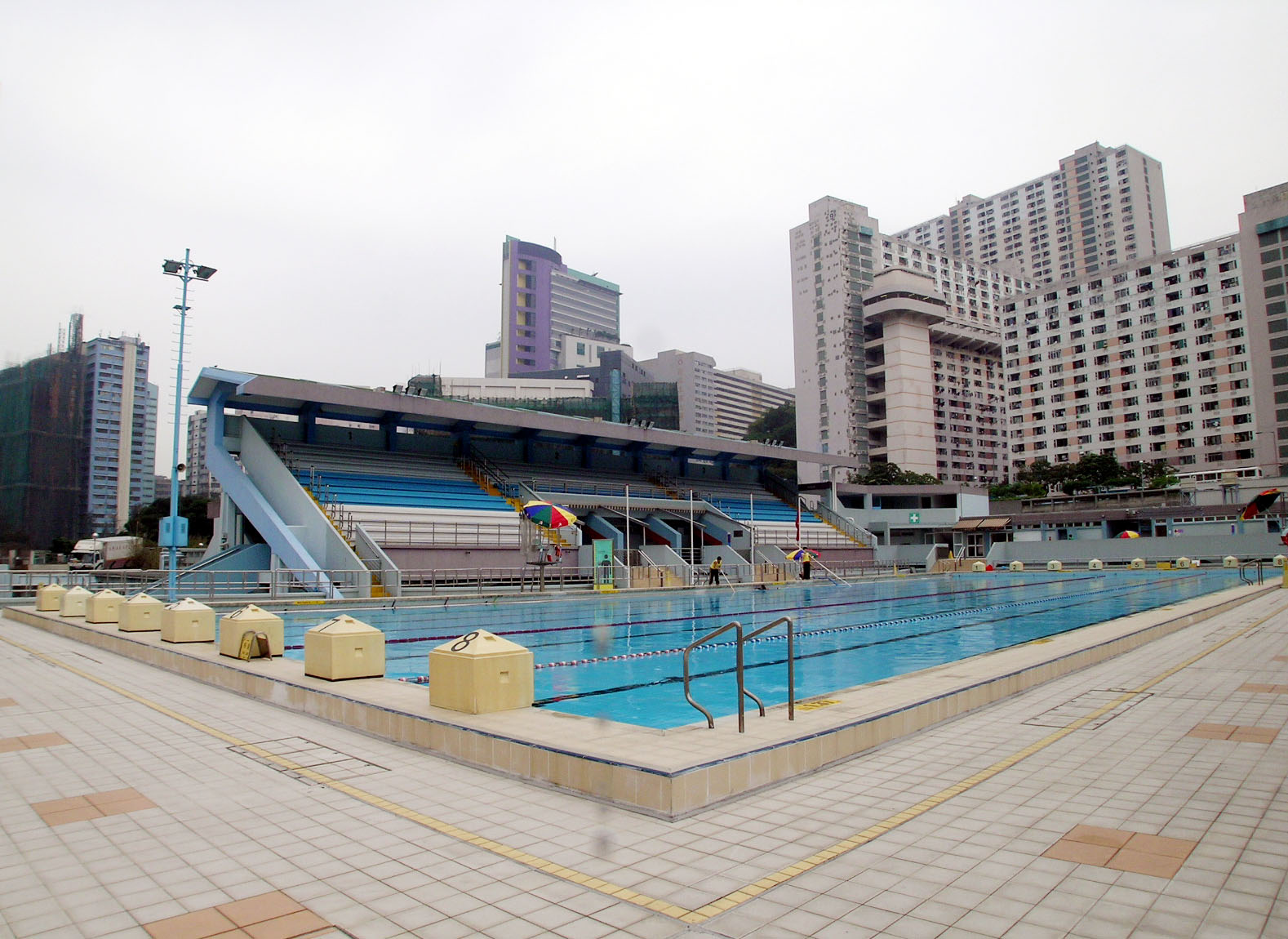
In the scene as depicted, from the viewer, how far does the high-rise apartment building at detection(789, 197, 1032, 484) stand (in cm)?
8700

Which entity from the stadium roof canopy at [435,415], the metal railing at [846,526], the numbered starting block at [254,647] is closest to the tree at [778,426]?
the metal railing at [846,526]

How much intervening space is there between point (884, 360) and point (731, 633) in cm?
7915

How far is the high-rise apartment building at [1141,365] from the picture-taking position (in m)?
74.4

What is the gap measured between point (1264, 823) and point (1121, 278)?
3680 inches

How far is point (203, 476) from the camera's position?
119 meters

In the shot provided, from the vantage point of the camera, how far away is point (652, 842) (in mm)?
3939

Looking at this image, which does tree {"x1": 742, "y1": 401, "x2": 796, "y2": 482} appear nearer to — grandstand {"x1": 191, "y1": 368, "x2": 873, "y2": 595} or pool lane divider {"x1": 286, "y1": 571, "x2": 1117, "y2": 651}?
grandstand {"x1": 191, "y1": 368, "x2": 873, "y2": 595}

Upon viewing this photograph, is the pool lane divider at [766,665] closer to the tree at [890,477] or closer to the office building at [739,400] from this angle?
the tree at [890,477]

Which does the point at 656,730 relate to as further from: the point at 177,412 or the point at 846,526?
the point at 846,526

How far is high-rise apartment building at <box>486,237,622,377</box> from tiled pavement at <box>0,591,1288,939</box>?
120 meters

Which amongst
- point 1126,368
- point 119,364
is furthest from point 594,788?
point 119,364

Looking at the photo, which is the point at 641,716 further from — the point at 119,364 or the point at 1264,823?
the point at 119,364

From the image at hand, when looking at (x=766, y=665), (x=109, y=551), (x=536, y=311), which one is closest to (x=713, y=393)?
(x=536, y=311)

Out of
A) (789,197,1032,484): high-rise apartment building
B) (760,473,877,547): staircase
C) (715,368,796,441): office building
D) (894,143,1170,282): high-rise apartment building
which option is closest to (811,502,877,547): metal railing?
(760,473,877,547): staircase
